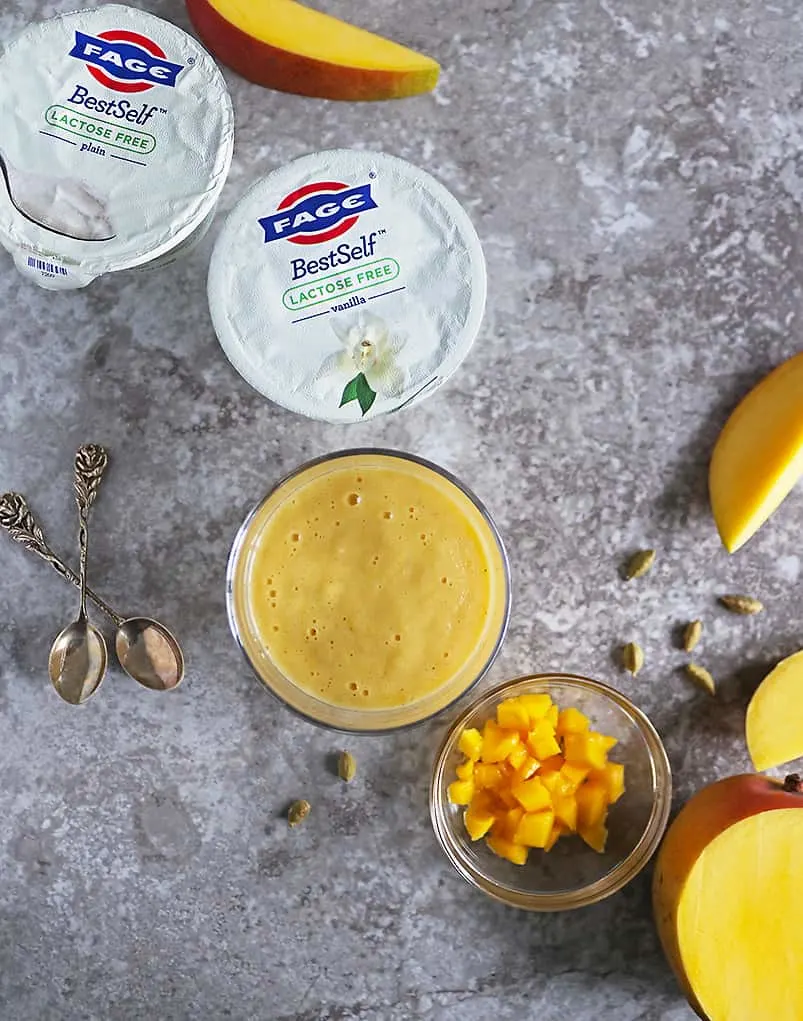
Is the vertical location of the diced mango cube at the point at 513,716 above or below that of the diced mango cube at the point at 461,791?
above

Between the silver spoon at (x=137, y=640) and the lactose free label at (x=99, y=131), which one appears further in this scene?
the silver spoon at (x=137, y=640)

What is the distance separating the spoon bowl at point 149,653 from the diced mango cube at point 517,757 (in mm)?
431

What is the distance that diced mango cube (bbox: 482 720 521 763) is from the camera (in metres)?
1.19

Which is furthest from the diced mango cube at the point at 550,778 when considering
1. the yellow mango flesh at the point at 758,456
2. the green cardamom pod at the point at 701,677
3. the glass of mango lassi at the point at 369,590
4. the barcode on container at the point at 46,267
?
the barcode on container at the point at 46,267

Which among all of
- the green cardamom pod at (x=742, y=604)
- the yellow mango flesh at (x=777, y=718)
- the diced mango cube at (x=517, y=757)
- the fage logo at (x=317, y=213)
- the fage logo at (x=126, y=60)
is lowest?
the diced mango cube at (x=517, y=757)

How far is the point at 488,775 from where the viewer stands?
120 centimetres

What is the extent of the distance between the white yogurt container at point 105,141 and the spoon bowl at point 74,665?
450 mm

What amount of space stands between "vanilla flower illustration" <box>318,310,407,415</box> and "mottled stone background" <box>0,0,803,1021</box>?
0.52 ft

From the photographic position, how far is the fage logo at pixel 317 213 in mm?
1145

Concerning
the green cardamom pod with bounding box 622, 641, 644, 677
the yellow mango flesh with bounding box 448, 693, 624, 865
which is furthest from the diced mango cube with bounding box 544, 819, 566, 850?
the green cardamom pod with bounding box 622, 641, 644, 677

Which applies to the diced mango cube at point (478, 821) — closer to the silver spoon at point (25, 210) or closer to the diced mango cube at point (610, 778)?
the diced mango cube at point (610, 778)

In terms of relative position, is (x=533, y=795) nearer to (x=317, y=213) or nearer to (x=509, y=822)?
(x=509, y=822)

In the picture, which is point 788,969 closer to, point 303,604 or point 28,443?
point 303,604

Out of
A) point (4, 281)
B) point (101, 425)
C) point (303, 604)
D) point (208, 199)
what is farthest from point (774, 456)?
point (4, 281)
